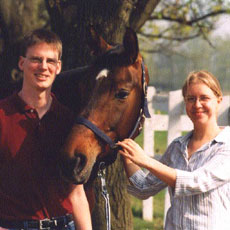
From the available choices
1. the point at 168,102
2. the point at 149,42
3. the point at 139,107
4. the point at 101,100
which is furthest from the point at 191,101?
the point at 149,42

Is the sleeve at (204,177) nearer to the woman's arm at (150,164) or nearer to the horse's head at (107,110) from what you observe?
the woman's arm at (150,164)

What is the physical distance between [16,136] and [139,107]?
89cm

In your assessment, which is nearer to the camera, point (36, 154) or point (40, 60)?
point (36, 154)

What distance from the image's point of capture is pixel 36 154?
222 centimetres

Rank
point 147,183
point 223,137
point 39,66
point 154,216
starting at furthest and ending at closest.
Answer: point 154,216, point 147,183, point 223,137, point 39,66

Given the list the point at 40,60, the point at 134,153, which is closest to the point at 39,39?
the point at 40,60

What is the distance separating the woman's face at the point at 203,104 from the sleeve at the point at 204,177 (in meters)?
0.25

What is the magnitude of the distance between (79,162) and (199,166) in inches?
27.9

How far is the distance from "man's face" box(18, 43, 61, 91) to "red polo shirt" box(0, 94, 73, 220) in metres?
0.12

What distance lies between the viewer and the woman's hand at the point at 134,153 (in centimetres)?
238

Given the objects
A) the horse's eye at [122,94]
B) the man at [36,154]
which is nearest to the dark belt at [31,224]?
the man at [36,154]

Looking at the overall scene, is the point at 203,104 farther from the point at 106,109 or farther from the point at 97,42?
the point at 97,42

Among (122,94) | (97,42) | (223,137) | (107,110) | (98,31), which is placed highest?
(98,31)

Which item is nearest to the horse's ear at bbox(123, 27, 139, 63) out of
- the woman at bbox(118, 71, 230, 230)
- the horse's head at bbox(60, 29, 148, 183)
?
the horse's head at bbox(60, 29, 148, 183)
